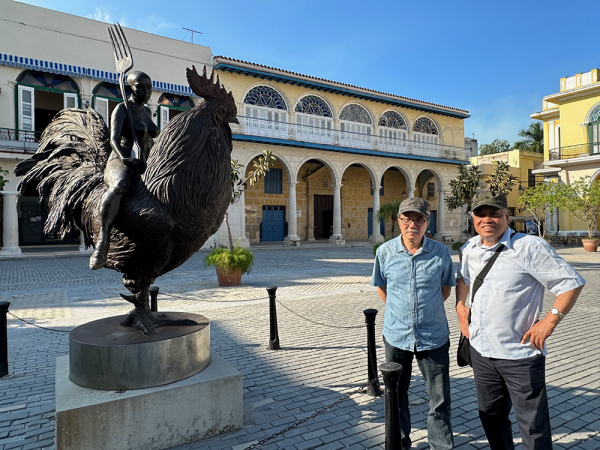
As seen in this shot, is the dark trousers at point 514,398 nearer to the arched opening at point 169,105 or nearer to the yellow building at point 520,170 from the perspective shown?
the arched opening at point 169,105

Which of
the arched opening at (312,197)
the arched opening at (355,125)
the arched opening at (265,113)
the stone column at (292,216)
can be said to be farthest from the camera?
the arched opening at (312,197)

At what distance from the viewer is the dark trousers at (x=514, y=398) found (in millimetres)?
2213

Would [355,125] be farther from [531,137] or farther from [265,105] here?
[531,137]

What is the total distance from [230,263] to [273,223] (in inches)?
587

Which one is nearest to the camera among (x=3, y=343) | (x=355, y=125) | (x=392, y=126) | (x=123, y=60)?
(x=123, y=60)

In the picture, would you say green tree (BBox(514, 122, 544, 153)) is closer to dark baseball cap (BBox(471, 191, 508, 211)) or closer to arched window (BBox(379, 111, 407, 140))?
arched window (BBox(379, 111, 407, 140))

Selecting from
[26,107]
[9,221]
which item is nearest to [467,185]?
[26,107]

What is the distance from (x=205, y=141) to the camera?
10.1 ft

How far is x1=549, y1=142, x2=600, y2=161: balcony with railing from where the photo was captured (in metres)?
24.2

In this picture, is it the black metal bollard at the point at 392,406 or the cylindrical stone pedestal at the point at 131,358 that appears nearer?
the black metal bollard at the point at 392,406

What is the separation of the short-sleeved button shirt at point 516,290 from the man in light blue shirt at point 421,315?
308mm

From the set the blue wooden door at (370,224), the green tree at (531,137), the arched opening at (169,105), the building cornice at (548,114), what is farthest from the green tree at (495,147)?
the arched opening at (169,105)

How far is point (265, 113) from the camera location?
2119cm

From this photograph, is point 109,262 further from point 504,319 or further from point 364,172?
point 364,172
